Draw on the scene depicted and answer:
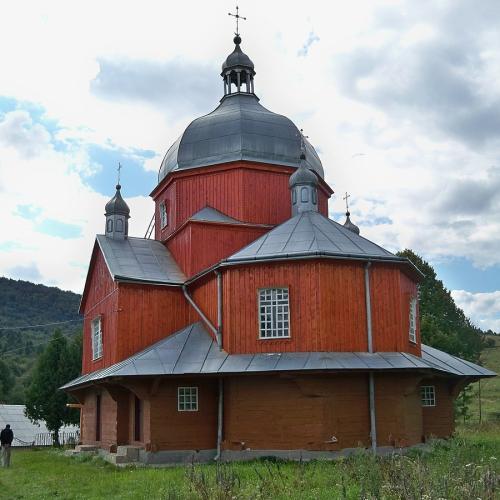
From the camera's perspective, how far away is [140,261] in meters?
20.8

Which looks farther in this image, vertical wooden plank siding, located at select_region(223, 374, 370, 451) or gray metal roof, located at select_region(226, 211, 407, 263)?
gray metal roof, located at select_region(226, 211, 407, 263)

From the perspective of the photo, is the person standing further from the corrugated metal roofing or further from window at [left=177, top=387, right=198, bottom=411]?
the corrugated metal roofing

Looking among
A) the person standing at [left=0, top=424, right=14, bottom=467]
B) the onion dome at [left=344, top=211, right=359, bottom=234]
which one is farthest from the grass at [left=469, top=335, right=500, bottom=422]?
the person standing at [left=0, top=424, right=14, bottom=467]

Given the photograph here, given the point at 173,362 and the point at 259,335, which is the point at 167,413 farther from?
the point at 259,335

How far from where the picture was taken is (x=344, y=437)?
614 inches

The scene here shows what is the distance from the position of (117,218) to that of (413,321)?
403 inches

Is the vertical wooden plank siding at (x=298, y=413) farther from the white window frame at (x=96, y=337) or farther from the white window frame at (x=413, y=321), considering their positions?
the white window frame at (x=96, y=337)

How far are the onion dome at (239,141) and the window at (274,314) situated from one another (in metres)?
6.10

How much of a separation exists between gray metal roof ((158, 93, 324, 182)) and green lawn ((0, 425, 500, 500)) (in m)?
10.3

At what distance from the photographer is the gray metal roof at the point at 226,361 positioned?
15422 millimetres

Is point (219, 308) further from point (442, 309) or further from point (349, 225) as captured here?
point (442, 309)

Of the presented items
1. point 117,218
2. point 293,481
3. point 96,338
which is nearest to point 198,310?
point 96,338

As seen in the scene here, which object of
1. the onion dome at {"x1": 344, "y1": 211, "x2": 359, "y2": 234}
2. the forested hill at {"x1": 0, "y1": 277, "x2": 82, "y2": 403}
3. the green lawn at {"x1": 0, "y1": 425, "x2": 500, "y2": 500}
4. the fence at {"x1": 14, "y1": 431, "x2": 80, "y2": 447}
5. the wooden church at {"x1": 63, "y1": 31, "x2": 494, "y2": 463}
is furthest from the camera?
the forested hill at {"x1": 0, "y1": 277, "x2": 82, "y2": 403}

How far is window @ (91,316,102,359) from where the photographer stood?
21.0 meters
